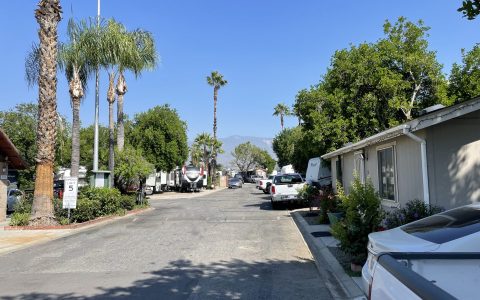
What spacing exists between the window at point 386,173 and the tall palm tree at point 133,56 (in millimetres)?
14201

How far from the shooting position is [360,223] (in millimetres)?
8398

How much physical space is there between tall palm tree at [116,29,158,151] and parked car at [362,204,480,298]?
19.2 m

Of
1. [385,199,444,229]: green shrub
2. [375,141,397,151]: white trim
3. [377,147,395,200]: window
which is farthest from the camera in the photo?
[377,147,395,200]: window

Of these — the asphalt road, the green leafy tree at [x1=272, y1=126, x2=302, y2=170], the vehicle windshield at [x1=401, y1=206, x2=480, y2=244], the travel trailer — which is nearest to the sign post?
the asphalt road

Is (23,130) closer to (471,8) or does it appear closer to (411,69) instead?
(411,69)

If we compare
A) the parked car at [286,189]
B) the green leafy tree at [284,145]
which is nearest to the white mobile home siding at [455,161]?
the parked car at [286,189]

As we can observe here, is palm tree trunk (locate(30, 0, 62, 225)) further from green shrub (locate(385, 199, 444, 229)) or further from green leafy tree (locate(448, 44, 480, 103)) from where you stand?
green leafy tree (locate(448, 44, 480, 103))

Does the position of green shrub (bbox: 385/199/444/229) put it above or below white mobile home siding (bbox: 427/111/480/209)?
below

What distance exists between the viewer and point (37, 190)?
16.8 meters

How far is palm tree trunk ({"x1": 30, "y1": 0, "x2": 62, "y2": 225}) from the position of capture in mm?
16875

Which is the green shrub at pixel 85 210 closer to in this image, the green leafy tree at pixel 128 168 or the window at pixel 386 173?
the green leafy tree at pixel 128 168

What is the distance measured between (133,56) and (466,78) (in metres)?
15.9

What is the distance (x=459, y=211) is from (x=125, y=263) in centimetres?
691

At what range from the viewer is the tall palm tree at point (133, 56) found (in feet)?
74.0
